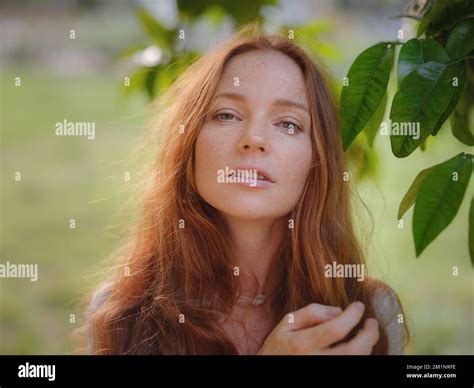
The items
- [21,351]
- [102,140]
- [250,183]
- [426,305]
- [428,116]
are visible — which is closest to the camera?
[428,116]

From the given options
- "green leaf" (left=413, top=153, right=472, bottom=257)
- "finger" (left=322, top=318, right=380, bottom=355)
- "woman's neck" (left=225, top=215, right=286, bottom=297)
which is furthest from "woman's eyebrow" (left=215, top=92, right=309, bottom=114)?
"finger" (left=322, top=318, right=380, bottom=355)

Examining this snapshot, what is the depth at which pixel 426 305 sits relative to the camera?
2029mm

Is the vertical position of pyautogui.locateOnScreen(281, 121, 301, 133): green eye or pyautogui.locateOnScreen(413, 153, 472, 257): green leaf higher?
pyautogui.locateOnScreen(281, 121, 301, 133): green eye

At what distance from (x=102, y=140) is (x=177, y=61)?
37 centimetres

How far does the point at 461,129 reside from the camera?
1.29 meters

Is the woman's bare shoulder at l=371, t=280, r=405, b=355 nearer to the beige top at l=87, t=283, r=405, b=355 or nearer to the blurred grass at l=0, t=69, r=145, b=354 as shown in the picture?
the beige top at l=87, t=283, r=405, b=355

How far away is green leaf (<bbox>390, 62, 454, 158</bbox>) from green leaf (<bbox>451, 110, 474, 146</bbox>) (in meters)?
0.14

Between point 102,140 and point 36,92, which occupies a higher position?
point 36,92

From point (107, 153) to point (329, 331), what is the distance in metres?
0.68

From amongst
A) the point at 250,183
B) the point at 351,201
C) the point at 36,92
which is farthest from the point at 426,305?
the point at 36,92

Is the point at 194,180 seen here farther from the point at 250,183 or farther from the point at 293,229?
the point at 293,229

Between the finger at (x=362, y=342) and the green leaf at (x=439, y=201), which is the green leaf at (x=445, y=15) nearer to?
the green leaf at (x=439, y=201)

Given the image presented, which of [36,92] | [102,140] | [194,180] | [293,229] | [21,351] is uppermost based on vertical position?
[36,92]

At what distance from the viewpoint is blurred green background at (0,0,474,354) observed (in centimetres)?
146
